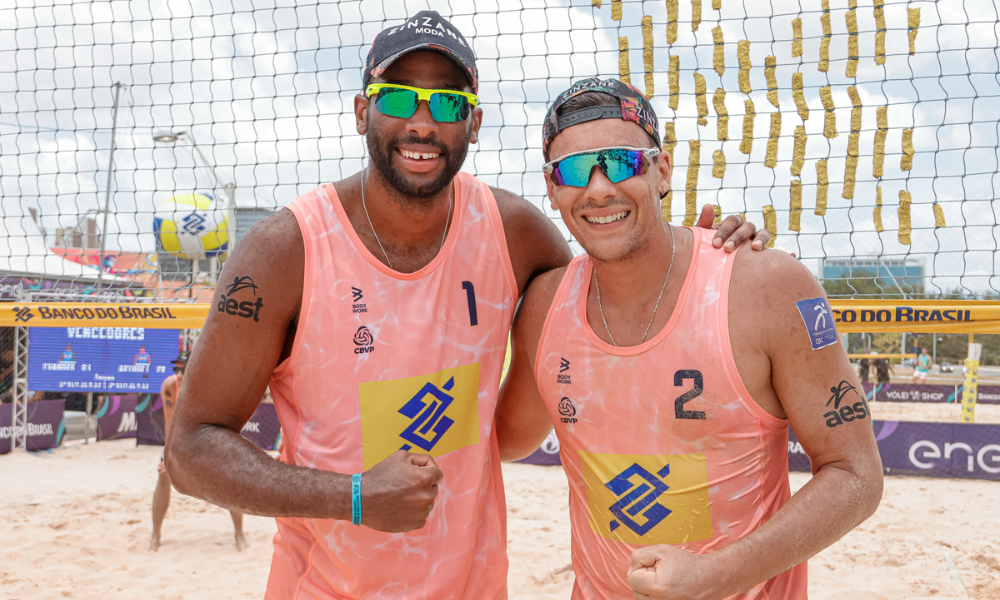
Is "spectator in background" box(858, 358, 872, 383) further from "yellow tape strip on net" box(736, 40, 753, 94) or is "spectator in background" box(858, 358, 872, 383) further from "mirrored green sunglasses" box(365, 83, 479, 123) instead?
"mirrored green sunglasses" box(365, 83, 479, 123)

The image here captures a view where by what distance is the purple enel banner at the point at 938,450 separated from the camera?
28.3 ft

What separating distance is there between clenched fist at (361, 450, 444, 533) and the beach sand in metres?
3.96

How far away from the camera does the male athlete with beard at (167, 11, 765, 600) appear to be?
5.97ft

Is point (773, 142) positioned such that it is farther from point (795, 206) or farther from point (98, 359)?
point (98, 359)

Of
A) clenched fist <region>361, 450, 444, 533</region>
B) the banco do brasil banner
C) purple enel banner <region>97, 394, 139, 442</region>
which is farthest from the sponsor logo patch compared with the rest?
purple enel banner <region>97, 394, 139, 442</region>

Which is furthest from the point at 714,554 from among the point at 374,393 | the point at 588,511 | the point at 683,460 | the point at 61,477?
the point at 61,477

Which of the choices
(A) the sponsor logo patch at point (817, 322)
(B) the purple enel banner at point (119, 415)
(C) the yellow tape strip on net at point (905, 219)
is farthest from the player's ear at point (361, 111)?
(B) the purple enel banner at point (119, 415)

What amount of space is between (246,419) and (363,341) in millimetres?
362

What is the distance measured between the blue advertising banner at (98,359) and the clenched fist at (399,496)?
10.0m

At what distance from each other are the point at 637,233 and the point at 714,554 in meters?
0.80

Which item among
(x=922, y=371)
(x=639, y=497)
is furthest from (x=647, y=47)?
(x=922, y=371)

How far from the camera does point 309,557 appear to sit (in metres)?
1.92

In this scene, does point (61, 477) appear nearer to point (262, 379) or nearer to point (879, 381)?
point (262, 379)

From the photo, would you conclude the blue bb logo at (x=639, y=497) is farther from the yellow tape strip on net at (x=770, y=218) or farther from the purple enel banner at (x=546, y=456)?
the purple enel banner at (x=546, y=456)
